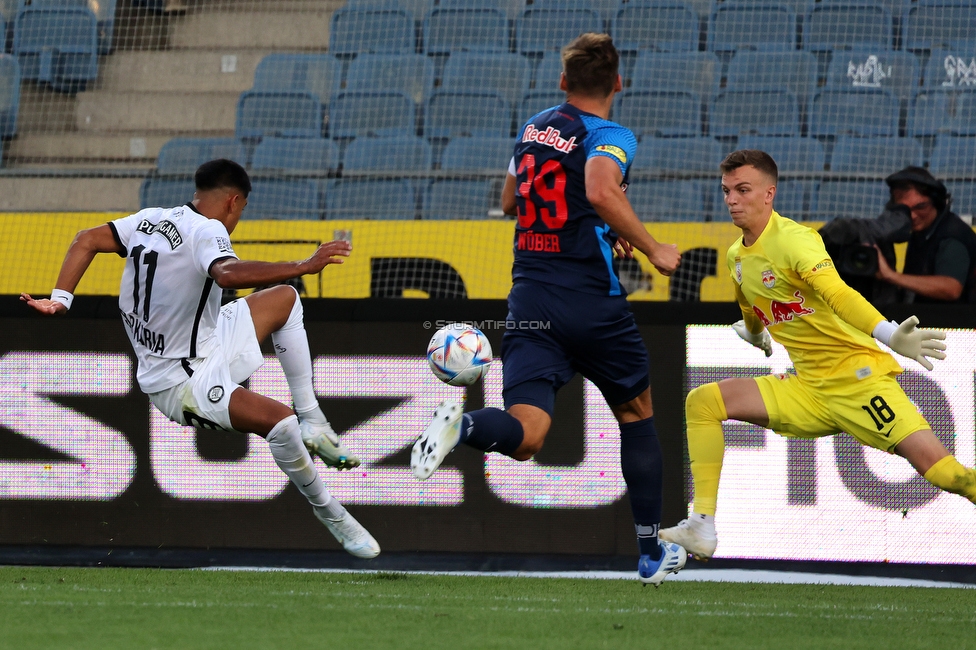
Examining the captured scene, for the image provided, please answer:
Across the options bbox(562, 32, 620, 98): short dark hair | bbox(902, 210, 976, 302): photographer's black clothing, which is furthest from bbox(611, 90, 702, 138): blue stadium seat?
bbox(562, 32, 620, 98): short dark hair

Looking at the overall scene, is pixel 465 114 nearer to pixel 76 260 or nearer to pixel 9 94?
pixel 9 94

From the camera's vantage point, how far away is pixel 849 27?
9477mm

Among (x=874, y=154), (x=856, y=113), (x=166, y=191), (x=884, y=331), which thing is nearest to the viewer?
(x=884, y=331)

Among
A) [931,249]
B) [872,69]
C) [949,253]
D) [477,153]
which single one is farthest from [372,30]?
[949,253]

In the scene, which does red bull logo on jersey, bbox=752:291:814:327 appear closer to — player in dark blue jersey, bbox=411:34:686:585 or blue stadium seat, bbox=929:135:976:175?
player in dark blue jersey, bbox=411:34:686:585

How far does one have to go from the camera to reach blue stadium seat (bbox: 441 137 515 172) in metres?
8.97

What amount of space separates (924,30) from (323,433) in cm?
631

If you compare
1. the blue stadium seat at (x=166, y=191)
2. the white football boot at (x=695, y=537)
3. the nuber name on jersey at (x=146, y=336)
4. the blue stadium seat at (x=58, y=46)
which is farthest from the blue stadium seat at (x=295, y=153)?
the white football boot at (x=695, y=537)

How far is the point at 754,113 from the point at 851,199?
1.58 m

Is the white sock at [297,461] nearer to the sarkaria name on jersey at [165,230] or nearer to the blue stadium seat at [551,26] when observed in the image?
the sarkaria name on jersey at [165,230]

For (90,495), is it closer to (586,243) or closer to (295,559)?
(295,559)

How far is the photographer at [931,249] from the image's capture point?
6262mm

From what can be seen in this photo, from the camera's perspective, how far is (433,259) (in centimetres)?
727

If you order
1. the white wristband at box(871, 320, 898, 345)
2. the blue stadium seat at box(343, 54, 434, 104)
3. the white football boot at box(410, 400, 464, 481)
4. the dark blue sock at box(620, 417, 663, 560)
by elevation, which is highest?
the blue stadium seat at box(343, 54, 434, 104)
